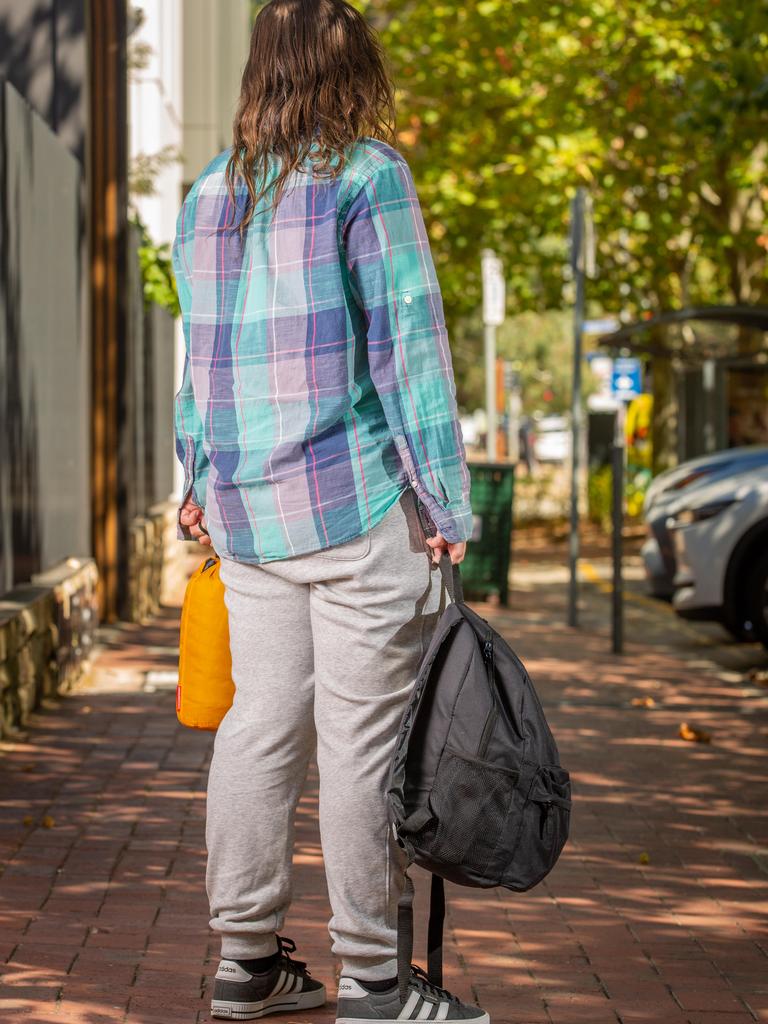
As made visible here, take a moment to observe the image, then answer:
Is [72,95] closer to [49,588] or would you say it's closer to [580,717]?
[49,588]

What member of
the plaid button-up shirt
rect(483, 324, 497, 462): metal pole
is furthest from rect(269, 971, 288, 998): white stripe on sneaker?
rect(483, 324, 497, 462): metal pole

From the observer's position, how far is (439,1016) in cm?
350

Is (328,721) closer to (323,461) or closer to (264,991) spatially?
(323,461)

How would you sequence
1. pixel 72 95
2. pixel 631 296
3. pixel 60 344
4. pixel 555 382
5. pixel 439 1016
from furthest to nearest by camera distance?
1. pixel 555 382
2. pixel 631 296
3. pixel 72 95
4. pixel 60 344
5. pixel 439 1016

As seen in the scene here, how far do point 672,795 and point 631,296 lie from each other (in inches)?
722

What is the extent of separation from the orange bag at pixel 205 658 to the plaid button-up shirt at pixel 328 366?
19 centimetres

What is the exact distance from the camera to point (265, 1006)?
12.1ft

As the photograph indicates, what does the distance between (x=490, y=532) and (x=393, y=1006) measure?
9.94m

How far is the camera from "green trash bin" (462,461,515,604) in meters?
13.3

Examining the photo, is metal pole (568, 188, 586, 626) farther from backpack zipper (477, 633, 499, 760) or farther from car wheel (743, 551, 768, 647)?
backpack zipper (477, 633, 499, 760)

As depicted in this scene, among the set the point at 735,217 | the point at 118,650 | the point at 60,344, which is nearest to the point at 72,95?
the point at 60,344

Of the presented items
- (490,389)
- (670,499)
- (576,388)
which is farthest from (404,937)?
(490,389)

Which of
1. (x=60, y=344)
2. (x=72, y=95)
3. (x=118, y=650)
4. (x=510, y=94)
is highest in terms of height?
(x=510, y=94)

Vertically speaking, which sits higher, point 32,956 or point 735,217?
point 735,217
